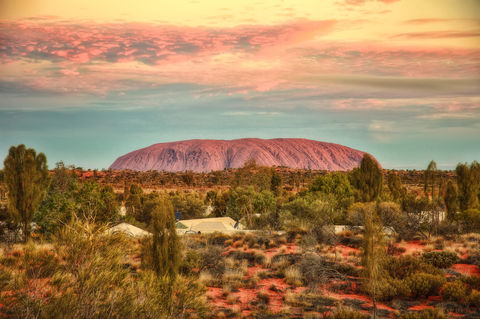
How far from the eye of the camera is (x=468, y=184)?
34.6m

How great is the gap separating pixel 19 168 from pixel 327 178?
1254 inches

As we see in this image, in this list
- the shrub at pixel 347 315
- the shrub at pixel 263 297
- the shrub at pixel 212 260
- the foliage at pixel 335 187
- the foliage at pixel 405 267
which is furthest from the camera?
the foliage at pixel 335 187

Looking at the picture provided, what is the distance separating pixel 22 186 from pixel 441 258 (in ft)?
86.4

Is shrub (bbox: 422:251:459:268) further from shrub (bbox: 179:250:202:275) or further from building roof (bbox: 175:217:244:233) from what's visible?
building roof (bbox: 175:217:244:233)

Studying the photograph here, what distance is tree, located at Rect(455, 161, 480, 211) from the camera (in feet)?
112

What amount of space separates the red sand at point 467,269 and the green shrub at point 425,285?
3509mm

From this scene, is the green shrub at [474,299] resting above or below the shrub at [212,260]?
above

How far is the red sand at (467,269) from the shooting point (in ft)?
67.3

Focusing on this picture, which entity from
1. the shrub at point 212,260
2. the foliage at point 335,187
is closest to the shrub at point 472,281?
the shrub at point 212,260

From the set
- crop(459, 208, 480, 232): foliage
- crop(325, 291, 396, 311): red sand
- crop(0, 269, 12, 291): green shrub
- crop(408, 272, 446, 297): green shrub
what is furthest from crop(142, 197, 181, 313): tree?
crop(459, 208, 480, 232): foliage

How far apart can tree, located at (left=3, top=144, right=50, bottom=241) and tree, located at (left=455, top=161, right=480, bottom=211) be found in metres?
33.9

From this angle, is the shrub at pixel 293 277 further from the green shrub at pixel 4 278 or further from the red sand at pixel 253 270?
the green shrub at pixel 4 278

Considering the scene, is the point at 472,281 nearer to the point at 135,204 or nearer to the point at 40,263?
the point at 40,263

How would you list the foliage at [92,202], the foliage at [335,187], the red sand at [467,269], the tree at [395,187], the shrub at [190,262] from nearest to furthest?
the red sand at [467,269]
the shrub at [190,262]
the foliage at [92,202]
the foliage at [335,187]
the tree at [395,187]
